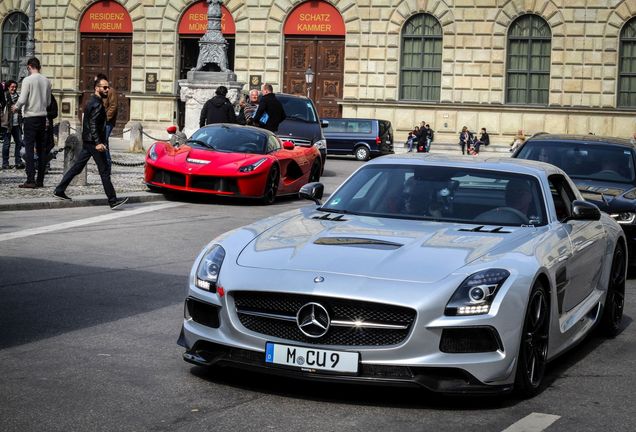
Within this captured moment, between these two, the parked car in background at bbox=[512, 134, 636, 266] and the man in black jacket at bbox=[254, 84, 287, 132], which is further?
the man in black jacket at bbox=[254, 84, 287, 132]

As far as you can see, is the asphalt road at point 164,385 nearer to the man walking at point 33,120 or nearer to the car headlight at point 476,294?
the car headlight at point 476,294

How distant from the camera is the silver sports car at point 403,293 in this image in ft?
22.0

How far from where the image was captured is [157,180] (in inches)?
822

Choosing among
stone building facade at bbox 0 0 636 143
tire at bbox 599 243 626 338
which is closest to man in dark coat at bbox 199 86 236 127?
tire at bbox 599 243 626 338

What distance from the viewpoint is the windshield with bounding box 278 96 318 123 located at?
29.4 metres

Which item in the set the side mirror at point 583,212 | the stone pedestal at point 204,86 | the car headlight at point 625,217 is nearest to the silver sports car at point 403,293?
the side mirror at point 583,212

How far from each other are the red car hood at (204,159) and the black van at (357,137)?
24.5 meters

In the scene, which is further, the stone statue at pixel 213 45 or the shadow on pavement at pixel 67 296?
the stone statue at pixel 213 45

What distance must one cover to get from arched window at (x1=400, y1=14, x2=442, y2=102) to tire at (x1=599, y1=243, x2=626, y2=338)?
40722mm

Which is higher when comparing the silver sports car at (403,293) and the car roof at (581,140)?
the car roof at (581,140)

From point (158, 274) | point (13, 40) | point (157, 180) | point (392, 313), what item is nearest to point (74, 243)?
point (158, 274)

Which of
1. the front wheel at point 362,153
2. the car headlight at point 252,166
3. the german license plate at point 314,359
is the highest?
the car headlight at point 252,166

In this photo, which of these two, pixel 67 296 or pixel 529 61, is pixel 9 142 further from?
pixel 529 61

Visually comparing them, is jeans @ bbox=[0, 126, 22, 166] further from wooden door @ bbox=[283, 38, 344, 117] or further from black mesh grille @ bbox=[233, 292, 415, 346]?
wooden door @ bbox=[283, 38, 344, 117]
